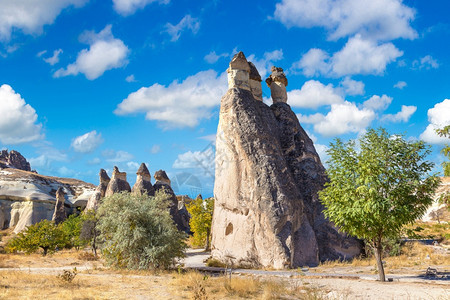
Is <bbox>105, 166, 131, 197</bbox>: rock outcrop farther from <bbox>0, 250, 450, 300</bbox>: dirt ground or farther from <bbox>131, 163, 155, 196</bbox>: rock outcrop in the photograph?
<bbox>0, 250, 450, 300</bbox>: dirt ground

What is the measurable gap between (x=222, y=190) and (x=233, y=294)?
10.4m

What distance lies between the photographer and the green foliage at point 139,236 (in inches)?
695

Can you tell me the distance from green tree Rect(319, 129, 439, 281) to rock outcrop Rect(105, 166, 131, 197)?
97.4 ft

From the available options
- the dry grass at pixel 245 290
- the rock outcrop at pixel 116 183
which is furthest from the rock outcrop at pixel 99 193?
the dry grass at pixel 245 290

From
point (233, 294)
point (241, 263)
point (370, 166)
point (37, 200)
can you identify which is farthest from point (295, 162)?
point (37, 200)

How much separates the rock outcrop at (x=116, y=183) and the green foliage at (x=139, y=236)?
795 inches

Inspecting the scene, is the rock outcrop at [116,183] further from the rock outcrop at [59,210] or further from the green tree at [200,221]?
the green tree at [200,221]

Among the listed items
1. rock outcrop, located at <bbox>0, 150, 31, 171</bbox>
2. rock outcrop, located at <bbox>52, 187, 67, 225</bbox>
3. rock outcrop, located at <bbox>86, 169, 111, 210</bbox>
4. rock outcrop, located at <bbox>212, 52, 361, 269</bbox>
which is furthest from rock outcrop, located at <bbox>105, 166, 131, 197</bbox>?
rock outcrop, located at <bbox>0, 150, 31, 171</bbox>

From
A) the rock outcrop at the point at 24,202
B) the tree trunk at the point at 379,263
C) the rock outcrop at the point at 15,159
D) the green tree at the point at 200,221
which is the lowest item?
the tree trunk at the point at 379,263

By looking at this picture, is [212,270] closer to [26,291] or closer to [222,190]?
[222,190]

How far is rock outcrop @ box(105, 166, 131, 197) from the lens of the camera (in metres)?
39.3

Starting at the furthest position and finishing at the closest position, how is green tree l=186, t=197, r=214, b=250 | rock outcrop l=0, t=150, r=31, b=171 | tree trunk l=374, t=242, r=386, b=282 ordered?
rock outcrop l=0, t=150, r=31, b=171, green tree l=186, t=197, r=214, b=250, tree trunk l=374, t=242, r=386, b=282

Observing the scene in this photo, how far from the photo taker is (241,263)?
19234 mm

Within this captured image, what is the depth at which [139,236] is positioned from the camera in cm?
1752
